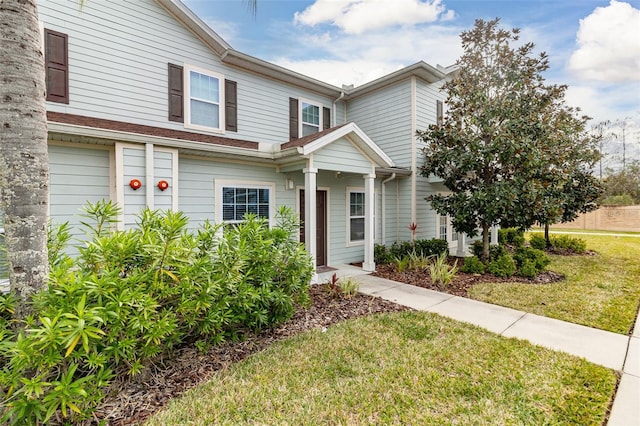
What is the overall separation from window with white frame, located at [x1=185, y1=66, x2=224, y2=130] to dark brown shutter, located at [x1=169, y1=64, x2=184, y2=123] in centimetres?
13

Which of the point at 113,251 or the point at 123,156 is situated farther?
the point at 123,156

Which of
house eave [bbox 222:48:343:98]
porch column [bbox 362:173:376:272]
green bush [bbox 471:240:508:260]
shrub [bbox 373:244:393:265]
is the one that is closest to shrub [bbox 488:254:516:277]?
green bush [bbox 471:240:508:260]

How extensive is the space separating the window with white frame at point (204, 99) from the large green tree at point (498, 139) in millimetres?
5733

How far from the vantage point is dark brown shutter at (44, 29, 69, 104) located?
18.5ft

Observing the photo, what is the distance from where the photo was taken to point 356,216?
973 centimetres

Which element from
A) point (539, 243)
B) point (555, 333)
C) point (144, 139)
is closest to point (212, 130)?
point (144, 139)

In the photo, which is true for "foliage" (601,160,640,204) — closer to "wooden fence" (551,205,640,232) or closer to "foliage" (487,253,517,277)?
"wooden fence" (551,205,640,232)

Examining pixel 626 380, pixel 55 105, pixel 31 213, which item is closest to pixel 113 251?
pixel 31 213

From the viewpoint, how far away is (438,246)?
31.7ft

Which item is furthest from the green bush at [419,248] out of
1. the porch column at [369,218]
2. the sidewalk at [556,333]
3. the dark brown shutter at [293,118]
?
the dark brown shutter at [293,118]

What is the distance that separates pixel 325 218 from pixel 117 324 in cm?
678

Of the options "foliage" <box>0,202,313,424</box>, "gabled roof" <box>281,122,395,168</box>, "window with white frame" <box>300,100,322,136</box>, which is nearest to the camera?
"foliage" <box>0,202,313,424</box>

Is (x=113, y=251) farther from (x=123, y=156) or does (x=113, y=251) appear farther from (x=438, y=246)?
(x=438, y=246)

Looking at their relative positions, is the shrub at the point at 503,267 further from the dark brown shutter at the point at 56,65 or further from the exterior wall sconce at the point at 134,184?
the dark brown shutter at the point at 56,65
